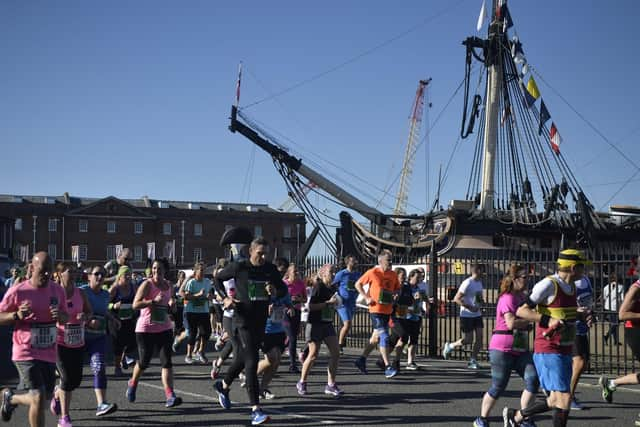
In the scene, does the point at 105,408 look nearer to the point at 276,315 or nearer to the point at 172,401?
the point at 172,401

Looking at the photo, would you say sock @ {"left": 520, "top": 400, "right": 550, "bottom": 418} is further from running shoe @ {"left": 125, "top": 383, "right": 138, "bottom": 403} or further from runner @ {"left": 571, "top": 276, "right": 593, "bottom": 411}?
running shoe @ {"left": 125, "top": 383, "right": 138, "bottom": 403}

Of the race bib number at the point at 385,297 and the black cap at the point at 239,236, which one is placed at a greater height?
the black cap at the point at 239,236

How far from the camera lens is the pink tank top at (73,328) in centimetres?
832

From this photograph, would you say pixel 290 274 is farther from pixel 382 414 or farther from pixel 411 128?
pixel 411 128

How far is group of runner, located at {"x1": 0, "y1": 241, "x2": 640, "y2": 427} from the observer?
697cm

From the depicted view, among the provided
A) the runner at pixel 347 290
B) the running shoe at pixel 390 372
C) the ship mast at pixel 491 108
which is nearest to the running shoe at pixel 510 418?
the running shoe at pixel 390 372

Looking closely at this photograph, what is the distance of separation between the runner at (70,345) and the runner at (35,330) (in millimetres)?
1217

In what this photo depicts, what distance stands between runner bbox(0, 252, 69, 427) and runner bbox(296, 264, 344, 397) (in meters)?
4.66

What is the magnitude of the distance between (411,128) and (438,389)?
92642 millimetres

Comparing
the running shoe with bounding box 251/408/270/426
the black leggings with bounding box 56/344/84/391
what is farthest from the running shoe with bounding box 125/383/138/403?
the running shoe with bounding box 251/408/270/426

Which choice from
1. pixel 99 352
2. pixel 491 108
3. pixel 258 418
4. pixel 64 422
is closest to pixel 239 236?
pixel 99 352

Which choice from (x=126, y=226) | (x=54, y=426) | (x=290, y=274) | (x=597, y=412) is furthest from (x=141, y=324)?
(x=126, y=226)

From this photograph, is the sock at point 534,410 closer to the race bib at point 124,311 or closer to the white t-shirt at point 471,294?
the white t-shirt at point 471,294

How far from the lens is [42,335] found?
22.6 ft
